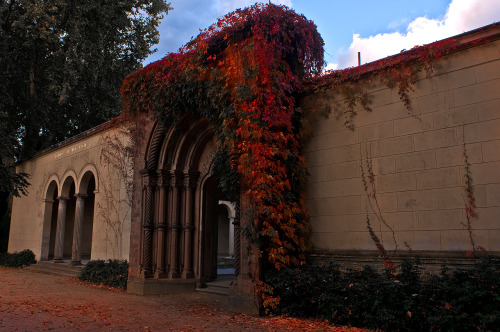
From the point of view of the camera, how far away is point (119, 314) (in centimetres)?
733

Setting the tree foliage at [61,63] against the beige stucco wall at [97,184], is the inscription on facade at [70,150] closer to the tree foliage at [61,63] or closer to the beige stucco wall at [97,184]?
the beige stucco wall at [97,184]

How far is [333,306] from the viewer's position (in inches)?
251

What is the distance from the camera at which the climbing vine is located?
7.44m

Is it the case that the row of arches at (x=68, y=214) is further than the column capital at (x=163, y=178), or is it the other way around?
the row of arches at (x=68, y=214)

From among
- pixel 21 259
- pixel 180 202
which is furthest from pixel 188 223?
pixel 21 259

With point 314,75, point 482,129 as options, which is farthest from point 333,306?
point 314,75

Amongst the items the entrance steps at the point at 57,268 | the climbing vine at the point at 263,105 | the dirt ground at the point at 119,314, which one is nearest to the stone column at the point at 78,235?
the entrance steps at the point at 57,268

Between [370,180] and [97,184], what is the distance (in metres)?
9.83

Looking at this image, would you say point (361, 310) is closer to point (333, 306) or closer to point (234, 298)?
point (333, 306)

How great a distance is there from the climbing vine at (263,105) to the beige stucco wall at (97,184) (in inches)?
199

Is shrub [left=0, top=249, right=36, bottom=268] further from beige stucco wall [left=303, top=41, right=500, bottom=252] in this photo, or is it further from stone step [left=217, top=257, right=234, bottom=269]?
beige stucco wall [left=303, top=41, right=500, bottom=252]

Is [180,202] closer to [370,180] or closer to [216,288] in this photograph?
[216,288]

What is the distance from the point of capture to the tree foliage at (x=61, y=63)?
1750cm

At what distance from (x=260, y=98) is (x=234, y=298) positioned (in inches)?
143
